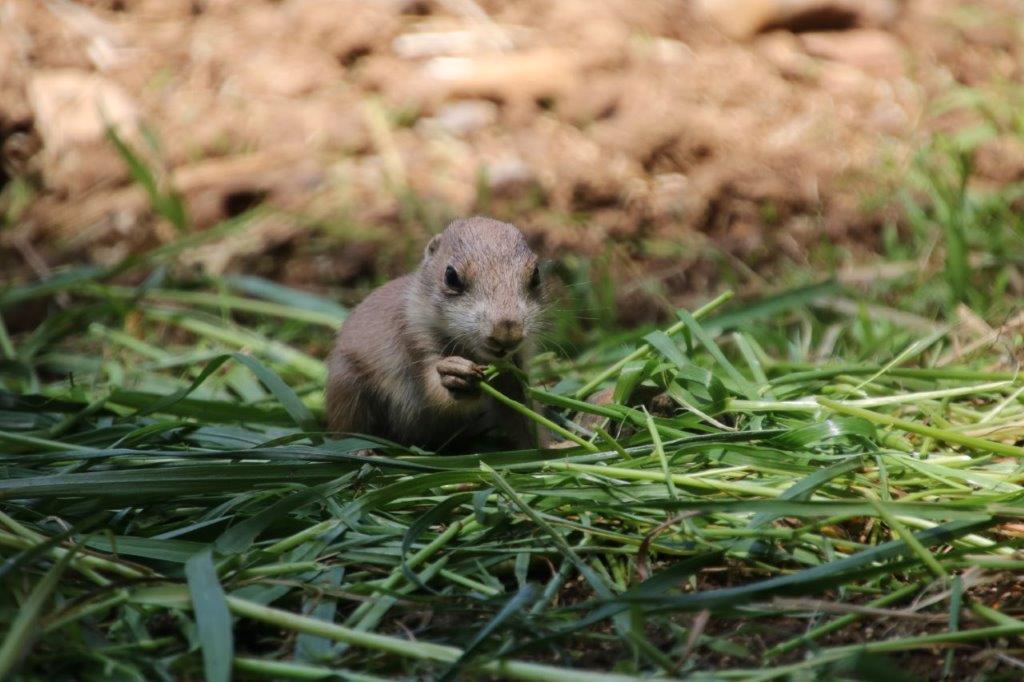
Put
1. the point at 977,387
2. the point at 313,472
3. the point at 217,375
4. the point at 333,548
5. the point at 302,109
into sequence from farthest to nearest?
1. the point at 302,109
2. the point at 217,375
3. the point at 977,387
4. the point at 313,472
5. the point at 333,548

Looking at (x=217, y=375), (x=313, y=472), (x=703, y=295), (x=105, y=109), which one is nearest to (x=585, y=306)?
(x=703, y=295)

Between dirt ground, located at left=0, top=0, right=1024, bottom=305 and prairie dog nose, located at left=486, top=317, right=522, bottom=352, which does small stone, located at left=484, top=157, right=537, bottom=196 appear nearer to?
dirt ground, located at left=0, top=0, right=1024, bottom=305

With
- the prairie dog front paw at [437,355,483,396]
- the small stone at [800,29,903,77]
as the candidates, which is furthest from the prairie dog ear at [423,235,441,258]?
the small stone at [800,29,903,77]

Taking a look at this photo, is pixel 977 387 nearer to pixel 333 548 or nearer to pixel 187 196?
pixel 333 548

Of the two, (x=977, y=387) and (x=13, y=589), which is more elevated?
(x=13, y=589)

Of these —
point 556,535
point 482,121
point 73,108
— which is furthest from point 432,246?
point 73,108

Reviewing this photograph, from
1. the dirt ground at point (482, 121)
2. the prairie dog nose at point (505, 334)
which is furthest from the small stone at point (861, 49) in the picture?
the prairie dog nose at point (505, 334)
